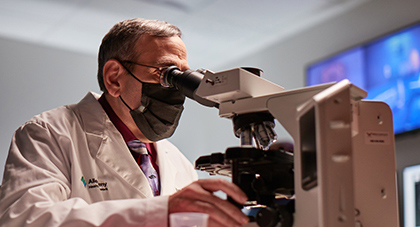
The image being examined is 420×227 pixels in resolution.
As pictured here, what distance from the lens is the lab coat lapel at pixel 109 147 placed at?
→ 155cm

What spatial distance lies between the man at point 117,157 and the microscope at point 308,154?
0.28ft

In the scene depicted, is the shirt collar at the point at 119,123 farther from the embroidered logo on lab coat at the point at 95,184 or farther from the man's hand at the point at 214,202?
the man's hand at the point at 214,202

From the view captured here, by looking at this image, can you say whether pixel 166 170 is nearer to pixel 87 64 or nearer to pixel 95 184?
pixel 95 184

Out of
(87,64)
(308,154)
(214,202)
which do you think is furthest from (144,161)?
(87,64)

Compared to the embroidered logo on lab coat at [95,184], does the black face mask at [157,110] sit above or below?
above

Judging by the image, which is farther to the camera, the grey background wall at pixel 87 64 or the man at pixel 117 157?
the grey background wall at pixel 87 64

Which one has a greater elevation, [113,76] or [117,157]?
[113,76]

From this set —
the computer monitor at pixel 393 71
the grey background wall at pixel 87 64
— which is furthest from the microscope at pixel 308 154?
the grey background wall at pixel 87 64

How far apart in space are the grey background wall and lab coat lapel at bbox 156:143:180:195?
92.3 inches

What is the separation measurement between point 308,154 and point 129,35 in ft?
3.17

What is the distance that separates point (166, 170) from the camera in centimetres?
177

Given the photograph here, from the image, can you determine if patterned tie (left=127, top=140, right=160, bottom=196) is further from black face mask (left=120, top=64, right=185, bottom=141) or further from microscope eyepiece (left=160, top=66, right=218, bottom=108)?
microscope eyepiece (left=160, top=66, right=218, bottom=108)

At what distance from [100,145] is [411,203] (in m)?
2.28

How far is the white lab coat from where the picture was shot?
115 centimetres
